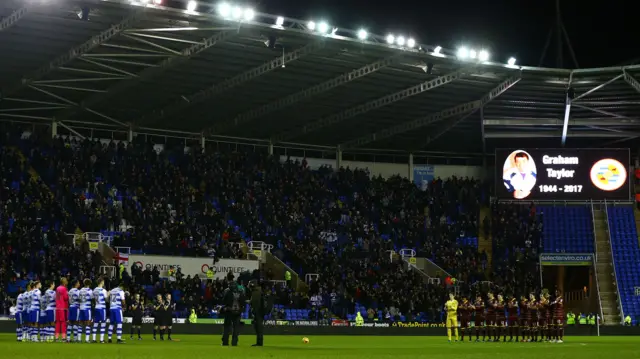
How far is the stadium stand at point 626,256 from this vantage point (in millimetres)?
55969

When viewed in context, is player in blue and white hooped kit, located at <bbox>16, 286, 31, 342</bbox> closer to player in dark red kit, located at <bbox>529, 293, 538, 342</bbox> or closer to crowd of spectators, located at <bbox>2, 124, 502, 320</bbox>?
crowd of spectators, located at <bbox>2, 124, 502, 320</bbox>

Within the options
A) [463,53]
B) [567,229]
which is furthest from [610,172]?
[463,53]

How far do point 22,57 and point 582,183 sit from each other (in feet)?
107

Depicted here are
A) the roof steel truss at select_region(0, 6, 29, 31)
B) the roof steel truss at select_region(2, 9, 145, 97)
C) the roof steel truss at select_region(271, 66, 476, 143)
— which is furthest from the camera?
the roof steel truss at select_region(271, 66, 476, 143)

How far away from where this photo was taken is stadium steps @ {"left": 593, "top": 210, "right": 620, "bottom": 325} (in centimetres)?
5597

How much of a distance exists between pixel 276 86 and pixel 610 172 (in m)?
21.3

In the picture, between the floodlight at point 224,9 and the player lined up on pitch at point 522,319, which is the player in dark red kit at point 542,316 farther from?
the floodlight at point 224,9

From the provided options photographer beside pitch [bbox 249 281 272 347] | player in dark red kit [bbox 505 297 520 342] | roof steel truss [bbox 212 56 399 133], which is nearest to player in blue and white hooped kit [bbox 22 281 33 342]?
photographer beside pitch [bbox 249 281 272 347]

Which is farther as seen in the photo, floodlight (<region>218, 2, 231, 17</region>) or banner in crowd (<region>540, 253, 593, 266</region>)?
banner in crowd (<region>540, 253, 593, 266</region>)

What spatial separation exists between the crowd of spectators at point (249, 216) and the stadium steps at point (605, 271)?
7478 mm

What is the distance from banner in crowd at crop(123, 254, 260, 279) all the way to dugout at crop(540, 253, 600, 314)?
19453 mm

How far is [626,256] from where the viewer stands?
58.9 metres

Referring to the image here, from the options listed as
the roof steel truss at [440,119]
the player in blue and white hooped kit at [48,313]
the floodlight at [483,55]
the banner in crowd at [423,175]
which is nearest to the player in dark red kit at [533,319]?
the floodlight at [483,55]

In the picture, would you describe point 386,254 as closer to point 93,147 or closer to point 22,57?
point 93,147
